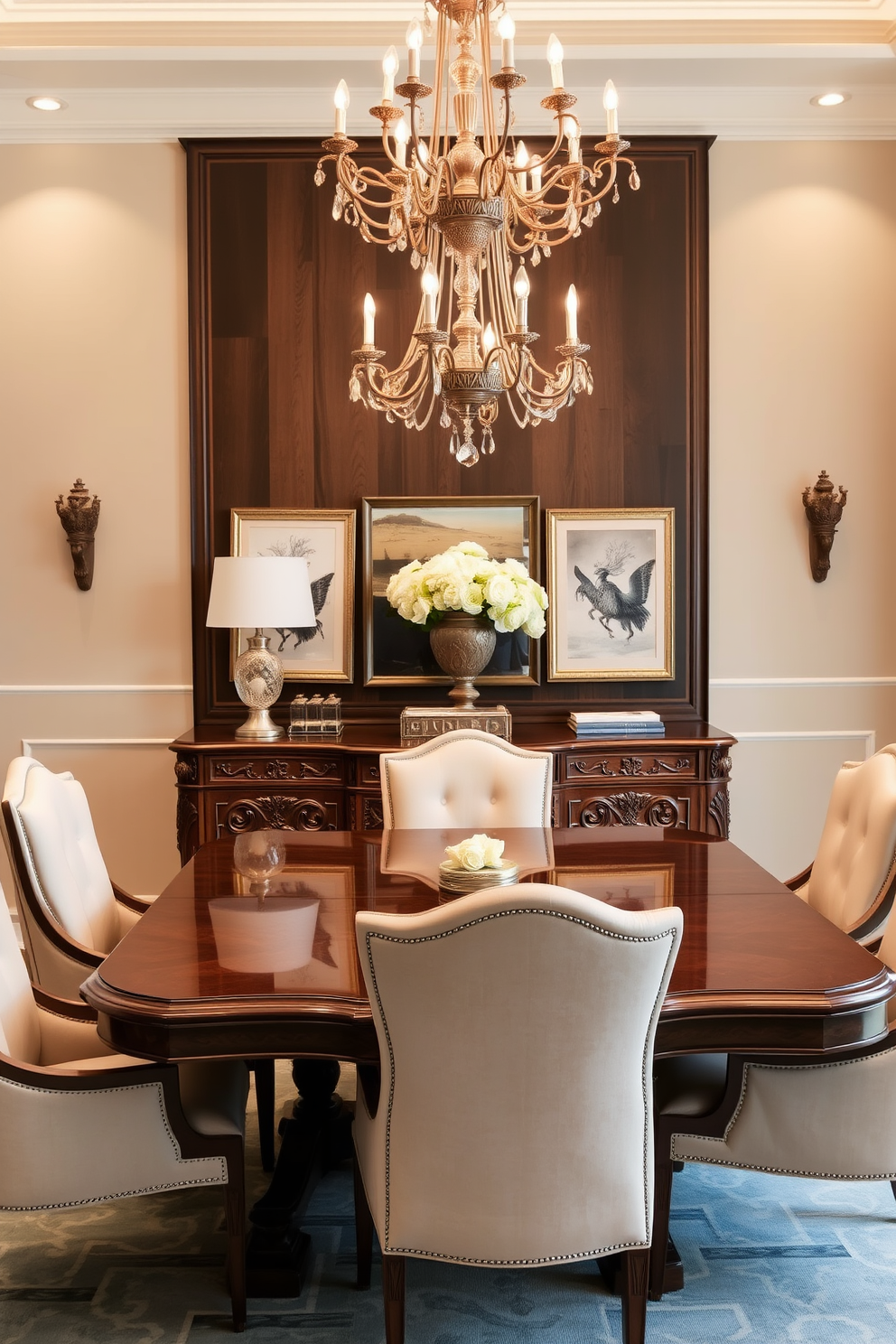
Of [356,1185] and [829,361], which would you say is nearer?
[356,1185]

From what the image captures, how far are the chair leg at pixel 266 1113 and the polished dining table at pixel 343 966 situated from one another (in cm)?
5

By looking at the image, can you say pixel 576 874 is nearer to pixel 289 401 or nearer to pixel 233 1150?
pixel 233 1150

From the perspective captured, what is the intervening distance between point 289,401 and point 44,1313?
3.14 m

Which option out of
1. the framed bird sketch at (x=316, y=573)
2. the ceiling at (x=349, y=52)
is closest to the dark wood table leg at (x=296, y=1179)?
the framed bird sketch at (x=316, y=573)

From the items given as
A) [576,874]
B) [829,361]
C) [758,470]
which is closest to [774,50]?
[829,361]

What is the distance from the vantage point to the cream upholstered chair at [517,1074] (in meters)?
1.63

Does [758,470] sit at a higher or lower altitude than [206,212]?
lower

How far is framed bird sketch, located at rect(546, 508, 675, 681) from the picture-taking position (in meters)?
4.37

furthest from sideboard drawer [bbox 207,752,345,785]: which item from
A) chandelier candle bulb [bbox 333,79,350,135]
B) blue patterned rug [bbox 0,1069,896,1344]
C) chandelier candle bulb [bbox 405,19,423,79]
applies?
chandelier candle bulb [bbox 405,19,423,79]

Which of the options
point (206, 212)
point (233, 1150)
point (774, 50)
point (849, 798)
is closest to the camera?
point (233, 1150)

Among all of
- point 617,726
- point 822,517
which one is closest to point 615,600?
point 617,726

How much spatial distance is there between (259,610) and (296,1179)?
2.00 m

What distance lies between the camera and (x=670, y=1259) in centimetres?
227

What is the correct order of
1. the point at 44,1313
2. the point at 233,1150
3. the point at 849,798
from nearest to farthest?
the point at 233,1150
the point at 44,1313
the point at 849,798
